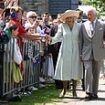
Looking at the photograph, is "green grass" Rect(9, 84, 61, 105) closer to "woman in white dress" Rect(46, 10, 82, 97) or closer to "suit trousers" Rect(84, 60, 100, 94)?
"woman in white dress" Rect(46, 10, 82, 97)

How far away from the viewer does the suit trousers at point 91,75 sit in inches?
527

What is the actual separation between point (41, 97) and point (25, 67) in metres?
1.28

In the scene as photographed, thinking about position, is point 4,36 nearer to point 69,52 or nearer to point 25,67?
point 69,52

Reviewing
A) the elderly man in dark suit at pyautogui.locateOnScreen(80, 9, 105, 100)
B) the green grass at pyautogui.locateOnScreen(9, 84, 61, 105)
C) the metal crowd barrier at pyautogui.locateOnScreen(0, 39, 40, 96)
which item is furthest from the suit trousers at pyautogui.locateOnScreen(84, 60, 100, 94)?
the metal crowd barrier at pyautogui.locateOnScreen(0, 39, 40, 96)

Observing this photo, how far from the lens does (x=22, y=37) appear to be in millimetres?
14000

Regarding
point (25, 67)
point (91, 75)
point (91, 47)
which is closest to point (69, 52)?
point (91, 47)

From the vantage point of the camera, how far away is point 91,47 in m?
13.4

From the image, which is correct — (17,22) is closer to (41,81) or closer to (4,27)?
(4,27)

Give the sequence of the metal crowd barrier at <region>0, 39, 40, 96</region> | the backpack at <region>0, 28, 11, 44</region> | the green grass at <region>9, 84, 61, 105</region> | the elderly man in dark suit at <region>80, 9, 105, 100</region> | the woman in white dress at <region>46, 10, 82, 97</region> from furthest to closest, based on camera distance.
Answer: the woman in white dress at <region>46, 10, 82, 97</region>, the elderly man in dark suit at <region>80, 9, 105, 100</region>, the green grass at <region>9, 84, 61, 105</region>, the metal crowd barrier at <region>0, 39, 40, 96</region>, the backpack at <region>0, 28, 11, 44</region>

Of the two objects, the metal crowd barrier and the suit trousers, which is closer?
the metal crowd barrier

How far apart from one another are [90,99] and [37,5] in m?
24.6

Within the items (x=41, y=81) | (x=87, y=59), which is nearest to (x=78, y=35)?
(x=87, y=59)

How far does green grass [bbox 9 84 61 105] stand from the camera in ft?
42.2

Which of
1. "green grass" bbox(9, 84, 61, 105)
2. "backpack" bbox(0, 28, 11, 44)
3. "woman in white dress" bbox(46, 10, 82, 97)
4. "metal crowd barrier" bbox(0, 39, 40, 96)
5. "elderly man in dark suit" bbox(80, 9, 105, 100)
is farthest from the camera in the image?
"woman in white dress" bbox(46, 10, 82, 97)
